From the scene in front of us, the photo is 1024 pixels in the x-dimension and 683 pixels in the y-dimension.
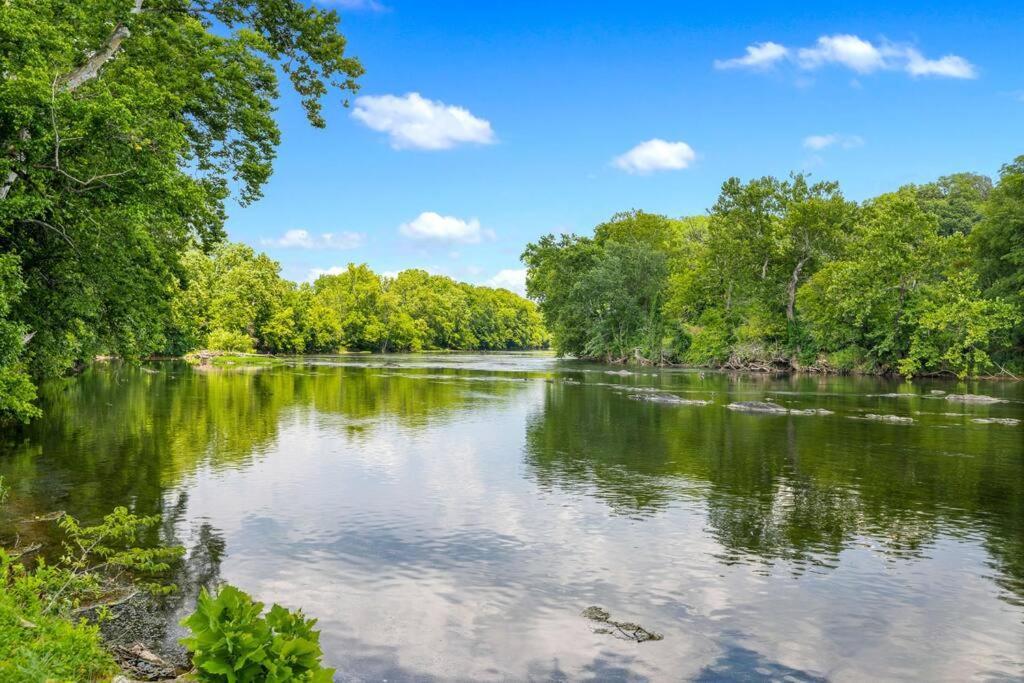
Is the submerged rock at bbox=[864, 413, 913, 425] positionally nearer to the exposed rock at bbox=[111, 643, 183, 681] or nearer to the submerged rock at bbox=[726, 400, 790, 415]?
the submerged rock at bbox=[726, 400, 790, 415]

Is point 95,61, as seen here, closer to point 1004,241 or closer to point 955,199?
point 1004,241

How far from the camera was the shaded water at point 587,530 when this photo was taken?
36.4 ft

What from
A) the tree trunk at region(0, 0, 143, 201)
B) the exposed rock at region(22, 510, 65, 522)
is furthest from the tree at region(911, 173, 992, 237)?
the exposed rock at region(22, 510, 65, 522)

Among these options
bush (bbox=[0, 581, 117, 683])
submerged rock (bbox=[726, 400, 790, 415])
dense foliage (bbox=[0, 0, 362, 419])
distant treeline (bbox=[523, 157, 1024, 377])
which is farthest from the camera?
distant treeline (bbox=[523, 157, 1024, 377])

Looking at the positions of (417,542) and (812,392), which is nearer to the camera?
(417,542)

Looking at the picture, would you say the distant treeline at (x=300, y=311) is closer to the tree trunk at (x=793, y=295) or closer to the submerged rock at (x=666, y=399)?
the submerged rock at (x=666, y=399)

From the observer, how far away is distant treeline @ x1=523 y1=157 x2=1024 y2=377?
2589 inches

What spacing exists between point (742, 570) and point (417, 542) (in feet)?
23.2

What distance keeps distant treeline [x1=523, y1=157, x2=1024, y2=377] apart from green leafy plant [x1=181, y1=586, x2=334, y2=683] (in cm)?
6945

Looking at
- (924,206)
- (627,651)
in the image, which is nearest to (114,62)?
(627,651)

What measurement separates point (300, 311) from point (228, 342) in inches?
1018

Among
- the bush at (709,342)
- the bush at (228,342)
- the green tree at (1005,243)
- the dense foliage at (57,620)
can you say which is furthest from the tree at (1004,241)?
the bush at (228,342)

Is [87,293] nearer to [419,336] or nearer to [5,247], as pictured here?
[5,247]

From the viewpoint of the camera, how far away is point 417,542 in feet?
53.9
